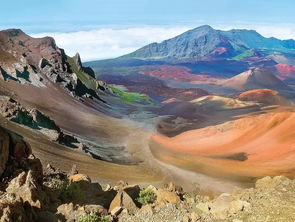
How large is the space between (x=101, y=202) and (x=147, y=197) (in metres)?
2.83

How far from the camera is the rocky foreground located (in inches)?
761

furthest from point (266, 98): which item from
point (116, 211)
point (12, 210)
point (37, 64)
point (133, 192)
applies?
point (12, 210)

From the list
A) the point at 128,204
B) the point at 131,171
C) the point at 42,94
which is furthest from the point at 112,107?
the point at 128,204

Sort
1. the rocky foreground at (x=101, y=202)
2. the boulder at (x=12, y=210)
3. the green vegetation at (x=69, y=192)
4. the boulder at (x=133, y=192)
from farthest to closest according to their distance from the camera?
the boulder at (x=133, y=192) → the green vegetation at (x=69, y=192) → the rocky foreground at (x=101, y=202) → the boulder at (x=12, y=210)

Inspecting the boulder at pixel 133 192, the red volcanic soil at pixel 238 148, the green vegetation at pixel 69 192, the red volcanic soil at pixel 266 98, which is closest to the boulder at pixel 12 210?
the green vegetation at pixel 69 192

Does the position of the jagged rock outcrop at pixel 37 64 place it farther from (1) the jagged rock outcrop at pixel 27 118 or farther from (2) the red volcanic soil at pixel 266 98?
(2) the red volcanic soil at pixel 266 98

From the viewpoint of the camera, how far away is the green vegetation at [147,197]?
82.2ft

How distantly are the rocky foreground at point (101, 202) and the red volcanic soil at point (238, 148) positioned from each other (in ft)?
146

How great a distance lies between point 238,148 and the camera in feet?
292

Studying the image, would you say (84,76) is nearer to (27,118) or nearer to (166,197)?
(27,118)

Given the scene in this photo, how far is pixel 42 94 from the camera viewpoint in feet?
379

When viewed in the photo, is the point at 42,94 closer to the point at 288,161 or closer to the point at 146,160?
the point at 146,160

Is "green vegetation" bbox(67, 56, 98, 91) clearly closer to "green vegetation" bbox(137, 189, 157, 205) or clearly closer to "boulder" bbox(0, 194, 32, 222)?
"green vegetation" bbox(137, 189, 157, 205)

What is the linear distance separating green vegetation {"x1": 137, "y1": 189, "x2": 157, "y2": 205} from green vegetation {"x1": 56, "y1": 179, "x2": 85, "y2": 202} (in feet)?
11.1
